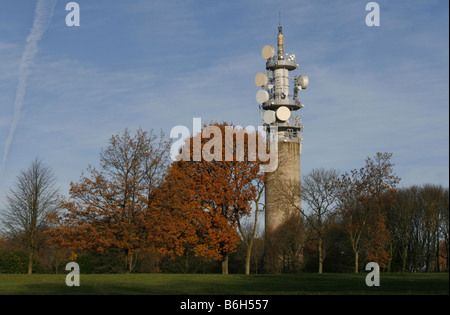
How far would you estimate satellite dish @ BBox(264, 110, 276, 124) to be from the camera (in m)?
70.1

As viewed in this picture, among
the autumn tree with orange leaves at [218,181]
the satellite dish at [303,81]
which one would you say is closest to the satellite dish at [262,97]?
the satellite dish at [303,81]

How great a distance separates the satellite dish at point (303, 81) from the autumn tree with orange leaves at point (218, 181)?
24.4m

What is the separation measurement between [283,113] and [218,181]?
25979 mm

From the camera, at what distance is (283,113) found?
6944cm

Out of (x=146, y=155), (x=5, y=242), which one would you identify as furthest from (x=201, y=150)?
(x=5, y=242)

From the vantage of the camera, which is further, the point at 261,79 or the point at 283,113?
the point at 261,79

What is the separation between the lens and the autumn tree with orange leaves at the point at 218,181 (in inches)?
1783

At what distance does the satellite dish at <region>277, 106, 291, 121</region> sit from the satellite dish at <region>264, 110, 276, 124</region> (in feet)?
3.56

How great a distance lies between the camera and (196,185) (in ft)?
152

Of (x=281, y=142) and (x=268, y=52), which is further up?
(x=268, y=52)

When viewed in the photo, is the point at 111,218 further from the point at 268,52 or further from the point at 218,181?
the point at 268,52

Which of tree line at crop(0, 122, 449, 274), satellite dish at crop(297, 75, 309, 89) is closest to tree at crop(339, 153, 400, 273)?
tree line at crop(0, 122, 449, 274)

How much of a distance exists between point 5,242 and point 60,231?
1286 inches

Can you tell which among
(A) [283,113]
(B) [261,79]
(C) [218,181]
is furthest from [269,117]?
(C) [218,181]
